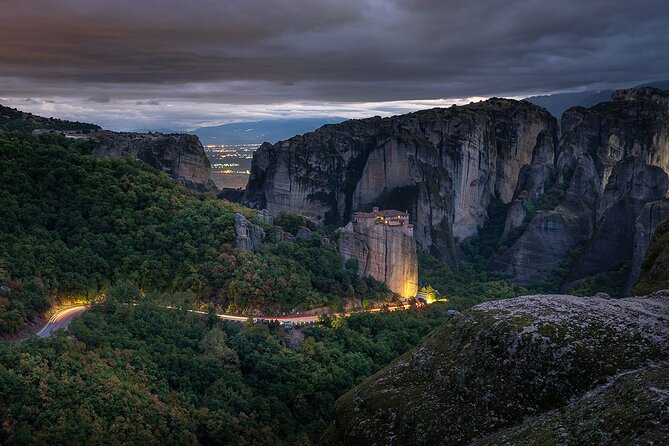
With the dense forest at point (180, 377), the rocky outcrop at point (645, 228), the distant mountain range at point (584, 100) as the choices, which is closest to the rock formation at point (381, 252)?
the dense forest at point (180, 377)

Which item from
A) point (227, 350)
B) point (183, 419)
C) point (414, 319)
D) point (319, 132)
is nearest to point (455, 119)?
point (319, 132)

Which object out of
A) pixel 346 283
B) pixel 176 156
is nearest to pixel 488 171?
pixel 176 156

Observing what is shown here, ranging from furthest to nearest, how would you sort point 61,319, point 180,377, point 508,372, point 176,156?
point 176,156, point 61,319, point 180,377, point 508,372

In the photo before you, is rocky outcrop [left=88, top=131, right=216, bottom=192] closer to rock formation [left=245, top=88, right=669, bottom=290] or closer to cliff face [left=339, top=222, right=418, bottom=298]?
rock formation [left=245, top=88, right=669, bottom=290]

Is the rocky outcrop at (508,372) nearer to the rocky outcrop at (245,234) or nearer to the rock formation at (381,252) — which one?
the rocky outcrop at (245,234)

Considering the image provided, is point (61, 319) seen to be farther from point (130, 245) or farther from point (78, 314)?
point (130, 245)

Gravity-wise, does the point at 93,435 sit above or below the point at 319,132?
below

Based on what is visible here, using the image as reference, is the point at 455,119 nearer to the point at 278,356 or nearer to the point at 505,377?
the point at 278,356
